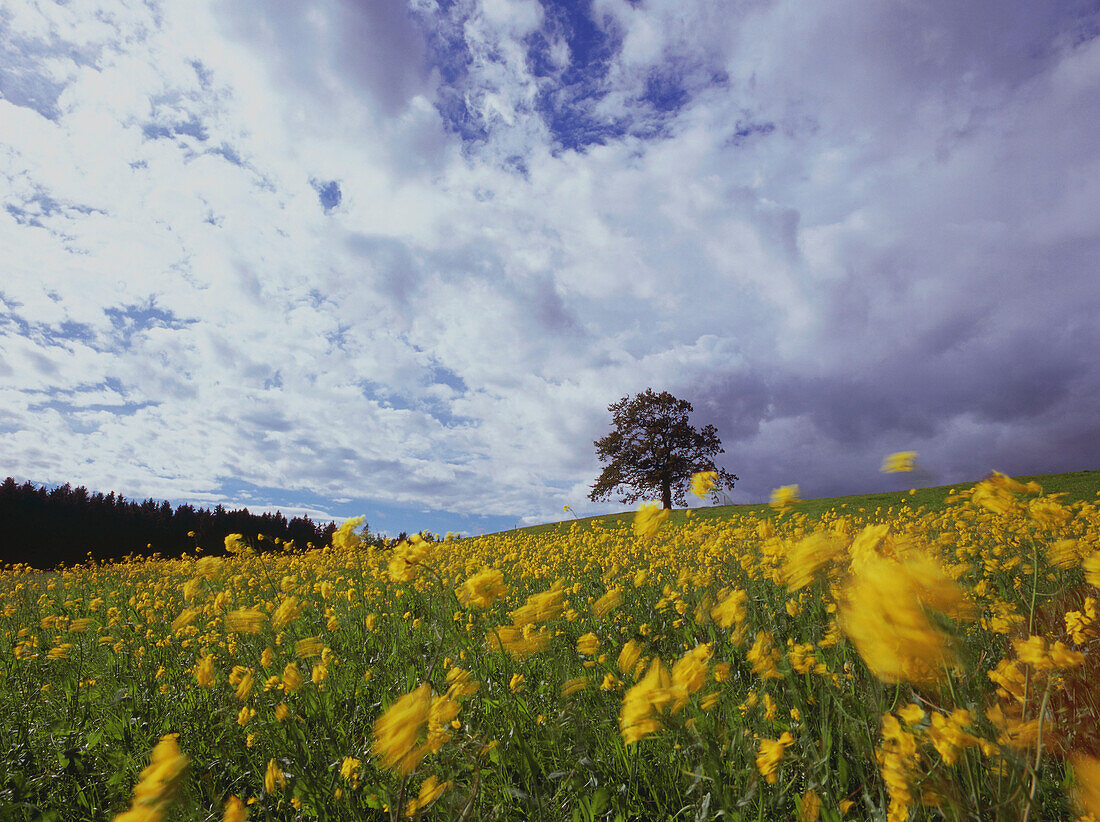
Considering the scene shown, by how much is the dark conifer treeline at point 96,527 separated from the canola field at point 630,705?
57.9ft

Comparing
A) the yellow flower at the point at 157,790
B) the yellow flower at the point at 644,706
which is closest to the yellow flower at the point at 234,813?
the yellow flower at the point at 157,790

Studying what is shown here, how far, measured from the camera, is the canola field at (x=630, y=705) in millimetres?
1458

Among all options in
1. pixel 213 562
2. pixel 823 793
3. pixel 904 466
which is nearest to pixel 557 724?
pixel 823 793

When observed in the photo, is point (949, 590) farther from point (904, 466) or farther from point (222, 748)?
point (222, 748)

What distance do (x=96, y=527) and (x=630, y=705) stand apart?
83.1ft

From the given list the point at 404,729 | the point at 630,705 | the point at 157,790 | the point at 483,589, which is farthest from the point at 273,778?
the point at 630,705

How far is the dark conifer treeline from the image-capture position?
18.6 m

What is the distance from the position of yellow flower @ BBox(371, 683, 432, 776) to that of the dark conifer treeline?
20.4 metres

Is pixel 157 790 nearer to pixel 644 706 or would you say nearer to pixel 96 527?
pixel 644 706

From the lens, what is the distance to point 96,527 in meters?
19.7

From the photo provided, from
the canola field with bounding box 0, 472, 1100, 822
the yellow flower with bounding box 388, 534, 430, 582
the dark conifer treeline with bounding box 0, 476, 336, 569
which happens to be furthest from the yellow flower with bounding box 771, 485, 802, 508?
the dark conifer treeline with bounding box 0, 476, 336, 569

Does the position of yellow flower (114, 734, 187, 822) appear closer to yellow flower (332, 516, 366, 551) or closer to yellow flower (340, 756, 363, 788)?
yellow flower (340, 756, 363, 788)

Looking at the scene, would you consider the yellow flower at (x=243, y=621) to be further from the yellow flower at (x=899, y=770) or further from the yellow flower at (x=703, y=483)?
the yellow flower at (x=899, y=770)

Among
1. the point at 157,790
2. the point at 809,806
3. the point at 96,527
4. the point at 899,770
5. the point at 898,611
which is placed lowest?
the point at 809,806
